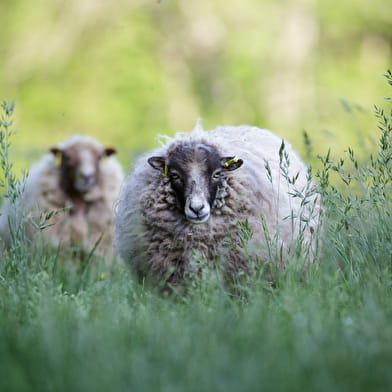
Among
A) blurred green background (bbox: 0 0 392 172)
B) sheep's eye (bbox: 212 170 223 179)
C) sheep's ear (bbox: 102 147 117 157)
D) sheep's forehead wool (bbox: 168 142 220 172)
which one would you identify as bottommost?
sheep's eye (bbox: 212 170 223 179)

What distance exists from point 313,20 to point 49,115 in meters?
7.88

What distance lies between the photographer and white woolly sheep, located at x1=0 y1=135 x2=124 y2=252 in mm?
6855

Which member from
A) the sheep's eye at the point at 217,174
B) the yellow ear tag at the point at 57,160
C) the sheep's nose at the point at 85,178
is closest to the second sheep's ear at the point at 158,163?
the sheep's eye at the point at 217,174

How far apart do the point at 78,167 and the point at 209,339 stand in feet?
15.8

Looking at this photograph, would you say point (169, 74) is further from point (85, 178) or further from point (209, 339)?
point (209, 339)

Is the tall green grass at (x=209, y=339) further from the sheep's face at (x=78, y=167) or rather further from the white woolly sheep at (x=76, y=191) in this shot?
the sheep's face at (x=78, y=167)

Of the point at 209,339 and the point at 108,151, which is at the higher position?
the point at 108,151

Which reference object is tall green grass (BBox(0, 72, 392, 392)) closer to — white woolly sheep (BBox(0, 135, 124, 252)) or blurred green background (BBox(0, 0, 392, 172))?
white woolly sheep (BBox(0, 135, 124, 252))

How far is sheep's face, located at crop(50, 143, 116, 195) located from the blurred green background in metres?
10.2

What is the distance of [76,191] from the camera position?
7109 mm

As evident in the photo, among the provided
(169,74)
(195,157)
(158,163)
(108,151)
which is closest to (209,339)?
(195,157)

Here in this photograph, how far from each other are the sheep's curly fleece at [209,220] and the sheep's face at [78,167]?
90.8 inches

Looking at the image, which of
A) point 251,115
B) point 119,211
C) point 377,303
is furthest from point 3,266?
point 251,115

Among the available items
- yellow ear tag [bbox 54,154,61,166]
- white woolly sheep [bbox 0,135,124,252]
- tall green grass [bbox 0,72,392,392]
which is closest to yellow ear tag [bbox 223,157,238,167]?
tall green grass [bbox 0,72,392,392]
